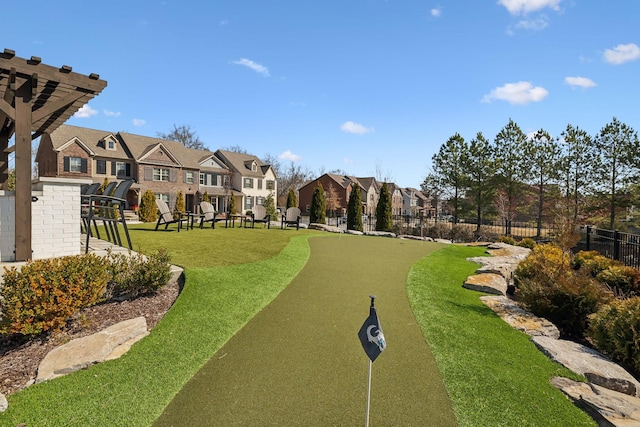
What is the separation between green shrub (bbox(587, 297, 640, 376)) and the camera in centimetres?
406

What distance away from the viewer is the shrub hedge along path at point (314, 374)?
2.69 m

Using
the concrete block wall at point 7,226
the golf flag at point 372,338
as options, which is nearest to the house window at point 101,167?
the concrete block wall at point 7,226

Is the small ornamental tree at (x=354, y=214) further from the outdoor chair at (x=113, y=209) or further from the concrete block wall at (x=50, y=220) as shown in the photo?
the concrete block wall at (x=50, y=220)

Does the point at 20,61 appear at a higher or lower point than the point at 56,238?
higher

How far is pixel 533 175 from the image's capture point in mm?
27750

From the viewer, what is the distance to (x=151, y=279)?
481 cm

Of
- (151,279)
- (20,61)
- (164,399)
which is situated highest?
(20,61)

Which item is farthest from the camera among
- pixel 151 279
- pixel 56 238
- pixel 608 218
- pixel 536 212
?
pixel 536 212

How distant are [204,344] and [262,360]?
28.5 inches

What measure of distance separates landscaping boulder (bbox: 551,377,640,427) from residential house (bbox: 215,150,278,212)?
35.2 metres

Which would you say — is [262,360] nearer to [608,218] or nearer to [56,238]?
[56,238]

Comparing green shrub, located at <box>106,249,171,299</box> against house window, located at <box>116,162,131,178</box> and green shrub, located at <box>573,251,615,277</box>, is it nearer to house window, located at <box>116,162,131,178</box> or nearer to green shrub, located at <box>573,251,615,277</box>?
green shrub, located at <box>573,251,615,277</box>

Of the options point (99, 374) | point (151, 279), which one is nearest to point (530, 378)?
point (99, 374)

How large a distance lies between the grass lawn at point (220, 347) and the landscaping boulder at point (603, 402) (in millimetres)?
106
